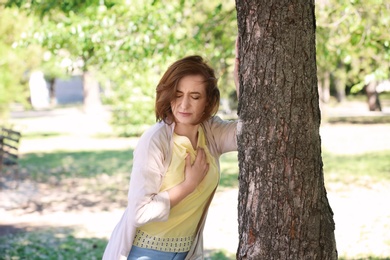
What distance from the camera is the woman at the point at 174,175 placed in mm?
3377

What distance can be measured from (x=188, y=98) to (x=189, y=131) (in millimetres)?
211

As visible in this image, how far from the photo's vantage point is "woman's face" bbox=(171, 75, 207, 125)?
3.49 metres

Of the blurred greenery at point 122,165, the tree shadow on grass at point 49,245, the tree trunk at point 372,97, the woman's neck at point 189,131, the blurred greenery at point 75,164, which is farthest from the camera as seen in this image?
the tree trunk at point 372,97

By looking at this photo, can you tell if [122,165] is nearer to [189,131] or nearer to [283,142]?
[189,131]

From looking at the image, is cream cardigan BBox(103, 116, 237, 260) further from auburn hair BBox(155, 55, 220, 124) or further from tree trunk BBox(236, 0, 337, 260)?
tree trunk BBox(236, 0, 337, 260)

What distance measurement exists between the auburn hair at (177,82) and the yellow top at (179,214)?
0.46ft

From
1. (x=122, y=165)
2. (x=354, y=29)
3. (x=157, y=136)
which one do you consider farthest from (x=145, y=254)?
(x=122, y=165)

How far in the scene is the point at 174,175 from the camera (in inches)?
139

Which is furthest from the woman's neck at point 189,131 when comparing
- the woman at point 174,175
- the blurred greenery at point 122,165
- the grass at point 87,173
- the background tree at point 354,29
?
the blurred greenery at point 122,165

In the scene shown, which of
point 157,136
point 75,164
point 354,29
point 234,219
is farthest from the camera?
point 75,164

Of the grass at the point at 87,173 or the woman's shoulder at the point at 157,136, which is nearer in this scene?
the woman's shoulder at the point at 157,136

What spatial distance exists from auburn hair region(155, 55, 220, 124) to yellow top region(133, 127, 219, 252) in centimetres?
14

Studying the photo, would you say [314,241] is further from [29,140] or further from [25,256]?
[29,140]

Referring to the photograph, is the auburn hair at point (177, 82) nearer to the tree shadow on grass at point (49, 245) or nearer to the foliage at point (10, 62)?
the tree shadow on grass at point (49, 245)
